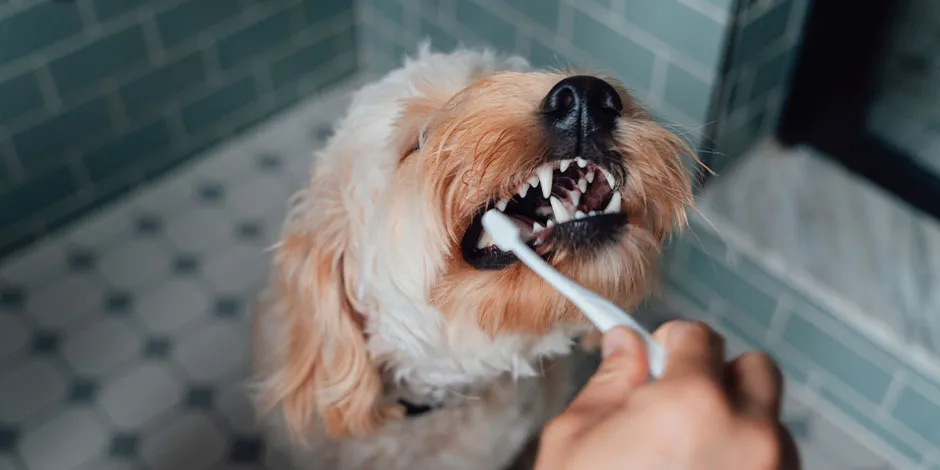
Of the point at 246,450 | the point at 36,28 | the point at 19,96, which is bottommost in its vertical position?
the point at 246,450

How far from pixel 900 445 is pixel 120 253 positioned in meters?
1.52

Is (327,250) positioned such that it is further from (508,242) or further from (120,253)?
(120,253)

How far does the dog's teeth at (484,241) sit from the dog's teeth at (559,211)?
0.07m

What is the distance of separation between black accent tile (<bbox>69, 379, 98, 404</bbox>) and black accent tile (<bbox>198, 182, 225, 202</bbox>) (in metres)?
0.48

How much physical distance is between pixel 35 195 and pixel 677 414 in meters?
1.56

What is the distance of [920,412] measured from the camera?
56.2 inches

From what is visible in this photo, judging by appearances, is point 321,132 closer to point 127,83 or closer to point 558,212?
point 127,83

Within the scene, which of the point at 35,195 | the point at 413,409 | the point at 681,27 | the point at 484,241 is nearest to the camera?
the point at 484,241

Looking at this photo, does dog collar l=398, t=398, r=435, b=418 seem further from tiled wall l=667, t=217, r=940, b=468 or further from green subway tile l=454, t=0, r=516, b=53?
green subway tile l=454, t=0, r=516, b=53

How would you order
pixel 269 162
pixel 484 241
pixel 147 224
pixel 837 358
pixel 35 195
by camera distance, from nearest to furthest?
pixel 484 241 < pixel 837 358 < pixel 35 195 < pixel 147 224 < pixel 269 162

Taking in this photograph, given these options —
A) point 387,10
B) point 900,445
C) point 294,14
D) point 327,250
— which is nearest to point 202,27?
point 294,14

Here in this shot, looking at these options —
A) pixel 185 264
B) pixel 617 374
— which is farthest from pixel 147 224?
pixel 617 374

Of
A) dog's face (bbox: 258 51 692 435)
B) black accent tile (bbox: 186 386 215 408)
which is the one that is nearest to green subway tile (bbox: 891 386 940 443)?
dog's face (bbox: 258 51 692 435)

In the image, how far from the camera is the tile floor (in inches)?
59.6
